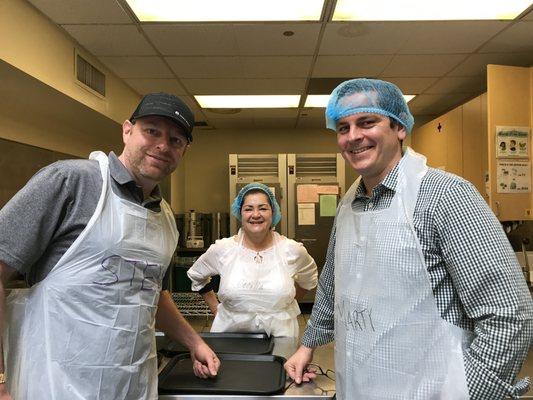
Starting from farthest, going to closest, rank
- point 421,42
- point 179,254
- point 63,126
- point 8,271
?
point 179,254 < point 63,126 < point 421,42 < point 8,271

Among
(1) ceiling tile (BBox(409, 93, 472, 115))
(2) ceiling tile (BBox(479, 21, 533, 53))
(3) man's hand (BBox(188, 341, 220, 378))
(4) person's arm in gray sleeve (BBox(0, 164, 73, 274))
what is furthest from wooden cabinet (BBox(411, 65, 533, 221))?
(4) person's arm in gray sleeve (BBox(0, 164, 73, 274))

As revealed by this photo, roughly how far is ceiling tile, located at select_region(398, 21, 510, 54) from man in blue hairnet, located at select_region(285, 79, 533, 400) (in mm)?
1623

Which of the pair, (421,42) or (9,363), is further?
(421,42)

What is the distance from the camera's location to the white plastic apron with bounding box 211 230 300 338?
1.67 meters

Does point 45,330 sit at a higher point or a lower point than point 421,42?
lower

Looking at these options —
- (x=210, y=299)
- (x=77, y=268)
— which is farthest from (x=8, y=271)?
(x=210, y=299)

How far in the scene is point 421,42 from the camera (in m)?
2.55

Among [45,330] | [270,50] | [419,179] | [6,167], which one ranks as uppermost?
[270,50]

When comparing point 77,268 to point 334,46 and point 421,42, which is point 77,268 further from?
point 421,42

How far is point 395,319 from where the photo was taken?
877mm

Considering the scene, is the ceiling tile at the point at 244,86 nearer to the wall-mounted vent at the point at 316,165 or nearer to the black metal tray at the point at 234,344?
the wall-mounted vent at the point at 316,165

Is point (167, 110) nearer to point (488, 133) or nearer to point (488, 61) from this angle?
point (488, 133)

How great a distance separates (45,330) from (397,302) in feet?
2.56

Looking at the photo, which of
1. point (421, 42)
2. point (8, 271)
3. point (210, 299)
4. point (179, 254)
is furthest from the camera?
point (179, 254)
